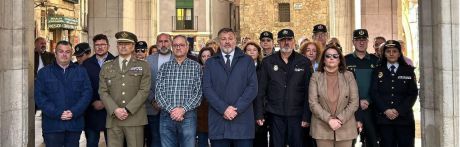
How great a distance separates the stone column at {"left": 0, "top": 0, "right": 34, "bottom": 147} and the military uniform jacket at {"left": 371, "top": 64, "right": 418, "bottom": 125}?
440cm

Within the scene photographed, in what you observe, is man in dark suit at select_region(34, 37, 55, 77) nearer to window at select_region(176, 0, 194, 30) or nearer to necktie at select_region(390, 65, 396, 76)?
necktie at select_region(390, 65, 396, 76)

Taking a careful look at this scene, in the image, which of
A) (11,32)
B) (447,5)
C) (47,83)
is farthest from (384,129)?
(11,32)

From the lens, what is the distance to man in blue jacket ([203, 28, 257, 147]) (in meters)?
6.20

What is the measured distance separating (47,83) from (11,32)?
82 cm

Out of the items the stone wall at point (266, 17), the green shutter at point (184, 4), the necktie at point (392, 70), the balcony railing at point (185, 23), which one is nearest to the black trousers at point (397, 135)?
the necktie at point (392, 70)

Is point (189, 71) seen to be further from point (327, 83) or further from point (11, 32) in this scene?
point (11, 32)

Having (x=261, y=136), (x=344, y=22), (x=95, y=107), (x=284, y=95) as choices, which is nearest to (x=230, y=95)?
(x=284, y=95)

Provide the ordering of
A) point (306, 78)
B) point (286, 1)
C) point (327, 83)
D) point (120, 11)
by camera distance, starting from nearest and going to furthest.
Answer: point (327, 83)
point (306, 78)
point (120, 11)
point (286, 1)

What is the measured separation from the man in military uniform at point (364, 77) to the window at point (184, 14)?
35.1 m

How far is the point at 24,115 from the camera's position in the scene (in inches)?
238

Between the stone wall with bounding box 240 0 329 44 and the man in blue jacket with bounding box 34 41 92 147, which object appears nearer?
the man in blue jacket with bounding box 34 41 92 147

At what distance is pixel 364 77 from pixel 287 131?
1.33 meters

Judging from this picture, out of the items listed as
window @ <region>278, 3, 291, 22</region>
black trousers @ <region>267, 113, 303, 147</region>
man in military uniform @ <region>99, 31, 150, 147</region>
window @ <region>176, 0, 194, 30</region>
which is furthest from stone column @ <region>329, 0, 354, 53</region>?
window @ <region>278, 3, 291, 22</region>

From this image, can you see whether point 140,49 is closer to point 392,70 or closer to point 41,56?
point 41,56
